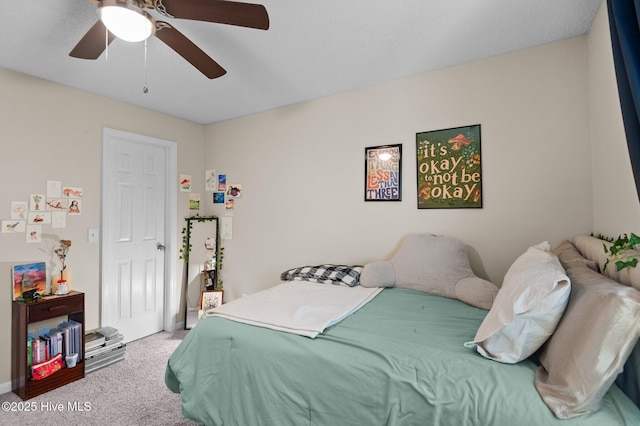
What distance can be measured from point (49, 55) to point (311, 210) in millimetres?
2383

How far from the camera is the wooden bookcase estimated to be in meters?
2.32

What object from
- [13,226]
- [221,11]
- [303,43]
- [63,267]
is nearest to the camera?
[221,11]

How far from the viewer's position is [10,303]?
8.13ft

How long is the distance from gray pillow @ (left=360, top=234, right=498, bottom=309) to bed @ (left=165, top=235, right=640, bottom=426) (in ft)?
0.65

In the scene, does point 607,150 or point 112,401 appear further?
point 112,401

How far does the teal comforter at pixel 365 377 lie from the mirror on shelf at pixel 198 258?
2000 millimetres

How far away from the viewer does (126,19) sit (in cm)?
149

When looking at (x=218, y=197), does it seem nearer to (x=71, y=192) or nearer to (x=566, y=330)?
(x=71, y=192)

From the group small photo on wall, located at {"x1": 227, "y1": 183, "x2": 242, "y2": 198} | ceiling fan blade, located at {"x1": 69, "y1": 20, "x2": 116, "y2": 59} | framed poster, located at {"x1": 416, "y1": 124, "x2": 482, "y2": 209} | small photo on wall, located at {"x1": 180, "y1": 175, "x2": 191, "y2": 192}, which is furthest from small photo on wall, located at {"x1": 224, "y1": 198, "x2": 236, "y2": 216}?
framed poster, located at {"x1": 416, "y1": 124, "x2": 482, "y2": 209}

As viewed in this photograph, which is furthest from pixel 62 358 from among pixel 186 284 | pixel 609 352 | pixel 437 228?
pixel 609 352

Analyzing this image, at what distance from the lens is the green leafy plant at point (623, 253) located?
1100 millimetres

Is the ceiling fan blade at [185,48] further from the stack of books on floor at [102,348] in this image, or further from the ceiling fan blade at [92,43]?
the stack of books on floor at [102,348]

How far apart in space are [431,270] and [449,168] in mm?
839

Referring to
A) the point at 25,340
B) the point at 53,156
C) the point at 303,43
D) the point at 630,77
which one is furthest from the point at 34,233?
the point at 630,77
